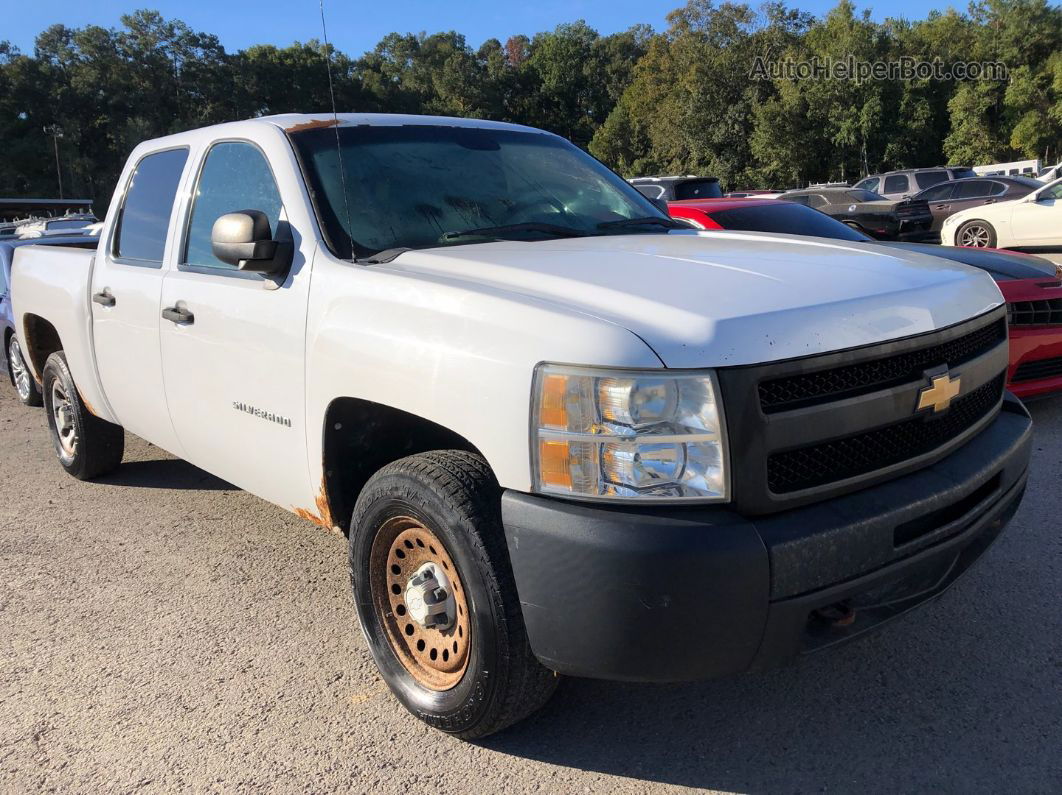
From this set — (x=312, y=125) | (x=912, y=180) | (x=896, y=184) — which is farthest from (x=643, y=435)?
(x=896, y=184)

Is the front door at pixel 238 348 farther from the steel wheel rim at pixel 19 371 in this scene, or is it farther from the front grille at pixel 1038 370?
the steel wheel rim at pixel 19 371

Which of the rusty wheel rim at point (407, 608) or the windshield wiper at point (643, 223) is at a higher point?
the windshield wiper at point (643, 223)

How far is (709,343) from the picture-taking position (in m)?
1.97

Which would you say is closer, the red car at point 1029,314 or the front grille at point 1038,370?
the red car at point 1029,314

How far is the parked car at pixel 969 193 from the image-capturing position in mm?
18438

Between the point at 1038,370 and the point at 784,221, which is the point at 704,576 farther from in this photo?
the point at 784,221

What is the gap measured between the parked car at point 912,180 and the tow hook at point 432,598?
23.2 m

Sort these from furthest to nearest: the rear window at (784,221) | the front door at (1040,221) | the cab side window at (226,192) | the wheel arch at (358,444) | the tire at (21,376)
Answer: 1. the front door at (1040,221)
2. the tire at (21,376)
3. the rear window at (784,221)
4. the cab side window at (226,192)
5. the wheel arch at (358,444)

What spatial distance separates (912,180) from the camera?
2403 cm

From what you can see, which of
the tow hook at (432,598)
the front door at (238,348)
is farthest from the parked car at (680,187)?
the tow hook at (432,598)

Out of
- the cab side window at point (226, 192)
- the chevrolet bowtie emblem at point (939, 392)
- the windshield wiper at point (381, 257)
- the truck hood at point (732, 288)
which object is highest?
the cab side window at point (226, 192)

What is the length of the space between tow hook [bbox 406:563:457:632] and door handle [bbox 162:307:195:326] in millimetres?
1516

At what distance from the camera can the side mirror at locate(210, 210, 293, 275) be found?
2.79 meters

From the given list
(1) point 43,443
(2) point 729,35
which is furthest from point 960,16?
(1) point 43,443
